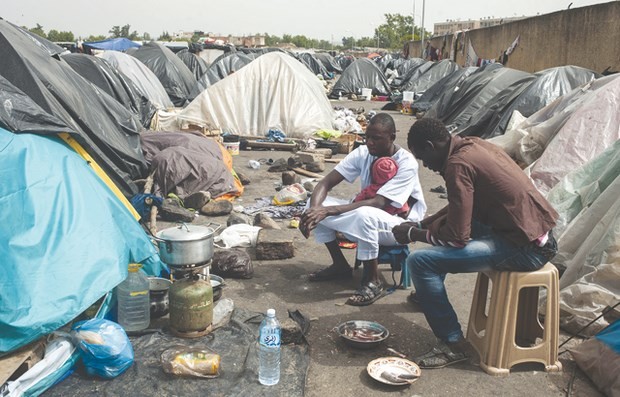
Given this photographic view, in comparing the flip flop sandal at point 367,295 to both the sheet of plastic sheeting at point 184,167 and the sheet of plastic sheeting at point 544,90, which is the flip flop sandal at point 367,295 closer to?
the sheet of plastic sheeting at point 184,167

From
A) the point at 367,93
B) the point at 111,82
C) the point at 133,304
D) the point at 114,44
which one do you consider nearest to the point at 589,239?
the point at 133,304

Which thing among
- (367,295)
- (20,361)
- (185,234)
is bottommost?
(367,295)

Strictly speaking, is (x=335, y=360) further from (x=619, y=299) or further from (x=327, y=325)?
(x=619, y=299)

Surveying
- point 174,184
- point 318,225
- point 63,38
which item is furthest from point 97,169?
point 63,38

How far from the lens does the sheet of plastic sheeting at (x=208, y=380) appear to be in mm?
3379

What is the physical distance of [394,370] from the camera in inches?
144

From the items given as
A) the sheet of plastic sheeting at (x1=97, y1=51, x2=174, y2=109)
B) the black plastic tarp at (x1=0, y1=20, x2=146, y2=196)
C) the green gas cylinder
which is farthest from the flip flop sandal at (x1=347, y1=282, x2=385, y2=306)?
the sheet of plastic sheeting at (x1=97, y1=51, x2=174, y2=109)

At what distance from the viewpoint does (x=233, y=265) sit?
516 centimetres

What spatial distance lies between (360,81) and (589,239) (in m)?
21.9

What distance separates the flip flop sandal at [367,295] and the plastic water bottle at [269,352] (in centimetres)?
123

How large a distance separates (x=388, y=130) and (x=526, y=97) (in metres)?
7.15

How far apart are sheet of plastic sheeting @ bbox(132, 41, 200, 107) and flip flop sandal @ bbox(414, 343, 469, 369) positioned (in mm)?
15229

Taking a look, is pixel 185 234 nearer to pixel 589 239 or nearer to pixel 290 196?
pixel 589 239

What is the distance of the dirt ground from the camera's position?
3512 mm
